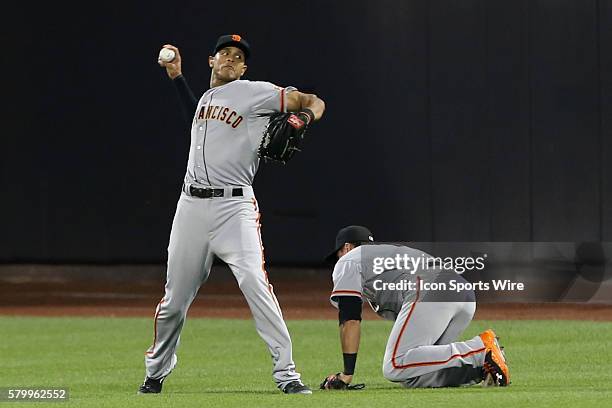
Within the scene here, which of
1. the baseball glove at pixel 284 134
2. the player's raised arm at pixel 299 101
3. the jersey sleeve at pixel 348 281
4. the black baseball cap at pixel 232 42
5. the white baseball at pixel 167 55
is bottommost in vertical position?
the jersey sleeve at pixel 348 281

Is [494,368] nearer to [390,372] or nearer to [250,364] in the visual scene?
[390,372]

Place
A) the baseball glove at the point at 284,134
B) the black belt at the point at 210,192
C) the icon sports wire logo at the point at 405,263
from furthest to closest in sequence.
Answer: the icon sports wire logo at the point at 405,263, the black belt at the point at 210,192, the baseball glove at the point at 284,134

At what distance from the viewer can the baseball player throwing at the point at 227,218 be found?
285 inches

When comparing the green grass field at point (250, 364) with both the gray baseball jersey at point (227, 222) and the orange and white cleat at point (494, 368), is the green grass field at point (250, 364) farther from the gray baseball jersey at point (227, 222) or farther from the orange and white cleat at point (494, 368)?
the gray baseball jersey at point (227, 222)

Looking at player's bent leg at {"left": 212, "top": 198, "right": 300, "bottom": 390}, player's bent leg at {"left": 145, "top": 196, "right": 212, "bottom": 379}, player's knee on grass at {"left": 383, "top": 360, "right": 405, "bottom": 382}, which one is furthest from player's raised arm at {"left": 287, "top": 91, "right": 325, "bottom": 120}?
player's knee on grass at {"left": 383, "top": 360, "right": 405, "bottom": 382}

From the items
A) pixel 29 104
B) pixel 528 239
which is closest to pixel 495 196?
pixel 528 239

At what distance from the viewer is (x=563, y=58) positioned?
1758 cm

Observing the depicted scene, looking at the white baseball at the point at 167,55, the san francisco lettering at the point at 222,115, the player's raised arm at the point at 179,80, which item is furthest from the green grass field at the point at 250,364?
the white baseball at the point at 167,55

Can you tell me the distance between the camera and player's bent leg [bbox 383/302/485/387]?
25.8 feet

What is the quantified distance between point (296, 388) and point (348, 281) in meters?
0.82

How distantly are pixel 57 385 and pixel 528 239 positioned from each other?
33.0ft

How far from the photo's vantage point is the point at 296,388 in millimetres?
7227

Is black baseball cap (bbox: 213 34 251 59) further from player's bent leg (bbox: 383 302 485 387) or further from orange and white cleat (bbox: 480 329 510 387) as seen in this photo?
orange and white cleat (bbox: 480 329 510 387)

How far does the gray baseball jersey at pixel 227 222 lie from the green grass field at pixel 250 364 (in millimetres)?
334
